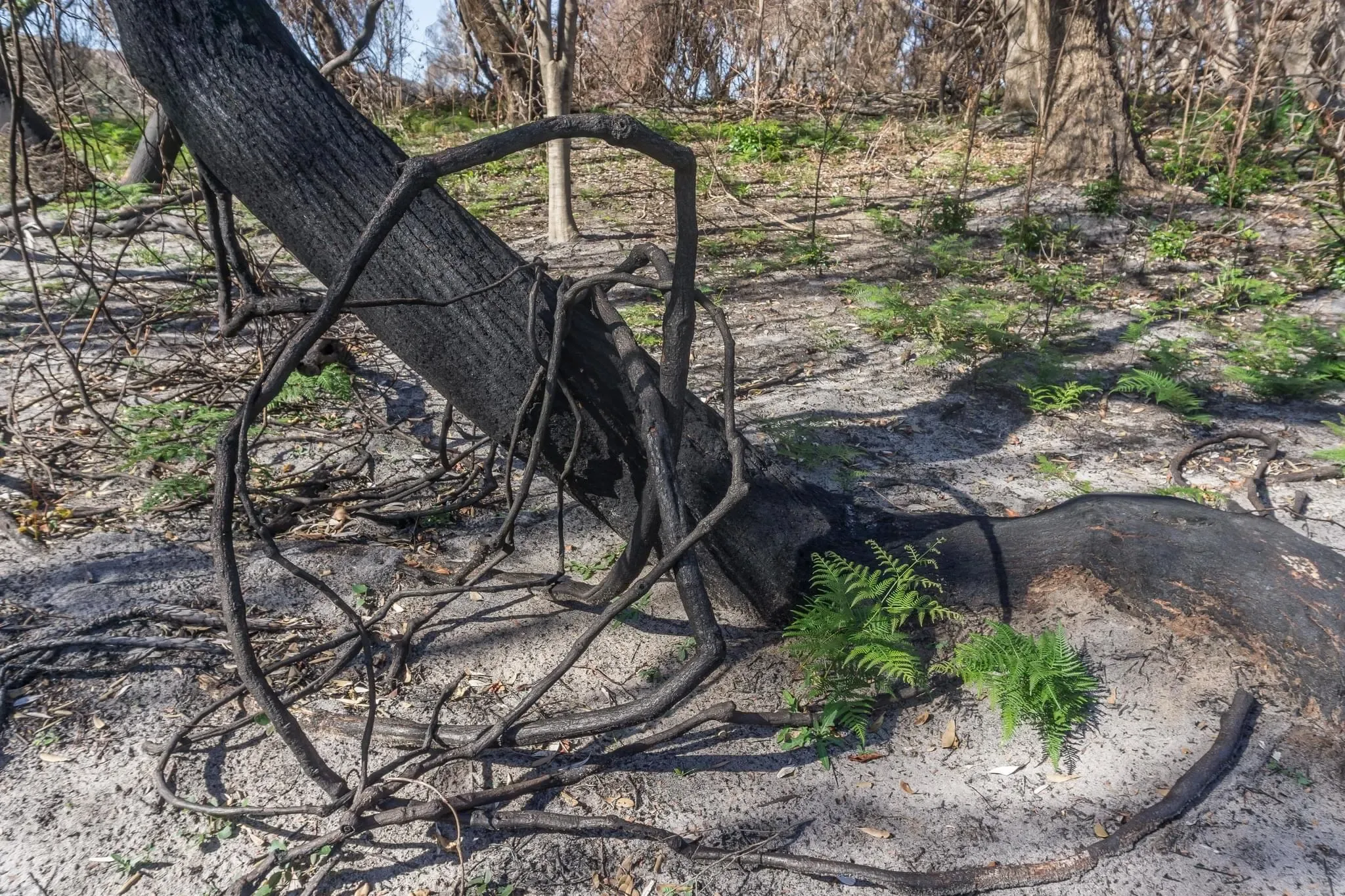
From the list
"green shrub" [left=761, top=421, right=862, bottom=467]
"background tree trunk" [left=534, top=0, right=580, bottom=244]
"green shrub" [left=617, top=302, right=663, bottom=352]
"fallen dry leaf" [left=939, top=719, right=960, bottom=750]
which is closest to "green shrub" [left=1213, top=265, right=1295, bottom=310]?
"green shrub" [left=761, top=421, right=862, bottom=467]

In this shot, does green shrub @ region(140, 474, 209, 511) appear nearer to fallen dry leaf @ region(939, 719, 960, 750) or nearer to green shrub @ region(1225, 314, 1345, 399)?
fallen dry leaf @ region(939, 719, 960, 750)

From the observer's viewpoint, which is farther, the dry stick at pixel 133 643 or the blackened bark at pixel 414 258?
the dry stick at pixel 133 643

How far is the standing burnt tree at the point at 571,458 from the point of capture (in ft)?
7.13

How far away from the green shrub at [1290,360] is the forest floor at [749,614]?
0.09 ft

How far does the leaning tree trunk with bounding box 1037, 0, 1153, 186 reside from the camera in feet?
26.6

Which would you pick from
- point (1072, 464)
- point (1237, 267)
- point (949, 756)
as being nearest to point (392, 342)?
point (949, 756)

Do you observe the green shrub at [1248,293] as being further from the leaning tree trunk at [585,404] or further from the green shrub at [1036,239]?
the leaning tree trunk at [585,404]

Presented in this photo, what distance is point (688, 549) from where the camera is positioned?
90.7 inches

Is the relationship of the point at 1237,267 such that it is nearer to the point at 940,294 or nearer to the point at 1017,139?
the point at 940,294

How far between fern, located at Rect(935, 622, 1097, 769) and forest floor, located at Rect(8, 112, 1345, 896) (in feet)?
0.27

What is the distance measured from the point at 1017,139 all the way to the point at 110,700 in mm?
11377

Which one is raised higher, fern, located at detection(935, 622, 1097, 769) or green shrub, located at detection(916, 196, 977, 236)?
green shrub, located at detection(916, 196, 977, 236)

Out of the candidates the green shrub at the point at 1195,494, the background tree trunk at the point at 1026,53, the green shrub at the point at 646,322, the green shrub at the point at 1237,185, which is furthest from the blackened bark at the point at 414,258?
the green shrub at the point at 1237,185

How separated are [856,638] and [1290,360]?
3961mm
